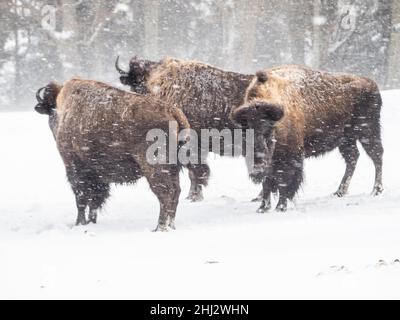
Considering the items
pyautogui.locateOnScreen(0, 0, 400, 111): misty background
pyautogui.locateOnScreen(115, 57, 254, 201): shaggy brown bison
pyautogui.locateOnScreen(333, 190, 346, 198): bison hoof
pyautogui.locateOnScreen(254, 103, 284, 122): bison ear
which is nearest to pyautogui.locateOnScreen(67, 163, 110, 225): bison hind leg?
pyautogui.locateOnScreen(115, 57, 254, 201): shaggy brown bison

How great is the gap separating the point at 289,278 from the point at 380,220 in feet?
7.18

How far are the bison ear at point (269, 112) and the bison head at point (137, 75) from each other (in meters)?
1.67

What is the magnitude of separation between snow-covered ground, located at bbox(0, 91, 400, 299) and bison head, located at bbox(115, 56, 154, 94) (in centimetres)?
144

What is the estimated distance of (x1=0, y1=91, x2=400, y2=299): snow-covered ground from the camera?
401 cm

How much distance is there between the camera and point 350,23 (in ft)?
81.6

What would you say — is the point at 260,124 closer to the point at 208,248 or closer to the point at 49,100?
Result: the point at 208,248

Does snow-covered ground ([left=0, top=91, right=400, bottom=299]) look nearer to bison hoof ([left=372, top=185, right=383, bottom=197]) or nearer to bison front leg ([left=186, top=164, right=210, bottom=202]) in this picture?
bison hoof ([left=372, top=185, right=383, bottom=197])

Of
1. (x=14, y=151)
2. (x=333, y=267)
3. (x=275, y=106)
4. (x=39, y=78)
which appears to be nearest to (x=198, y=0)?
(x=39, y=78)

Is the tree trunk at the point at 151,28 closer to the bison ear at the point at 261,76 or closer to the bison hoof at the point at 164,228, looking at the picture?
the bison ear at the point at 261,76

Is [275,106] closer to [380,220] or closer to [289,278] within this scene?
[380,220]

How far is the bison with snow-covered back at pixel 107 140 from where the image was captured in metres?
6.46

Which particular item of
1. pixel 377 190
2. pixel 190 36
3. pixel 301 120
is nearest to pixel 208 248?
pixel 301 120

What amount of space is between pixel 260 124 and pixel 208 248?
88.6 inches

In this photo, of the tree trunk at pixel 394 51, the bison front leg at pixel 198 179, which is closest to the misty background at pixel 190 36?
the tree trunk at pixel 394 51
